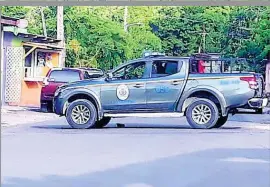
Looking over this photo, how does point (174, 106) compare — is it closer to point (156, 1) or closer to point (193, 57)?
point (193, 57)

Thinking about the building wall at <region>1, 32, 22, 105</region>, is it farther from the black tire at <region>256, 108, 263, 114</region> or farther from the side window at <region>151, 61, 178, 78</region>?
the black tire at <region>256, 108, 263, 114</region>

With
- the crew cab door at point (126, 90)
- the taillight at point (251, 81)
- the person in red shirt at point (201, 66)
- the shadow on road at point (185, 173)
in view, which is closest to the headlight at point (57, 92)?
the crew cab door at point (126, 90)

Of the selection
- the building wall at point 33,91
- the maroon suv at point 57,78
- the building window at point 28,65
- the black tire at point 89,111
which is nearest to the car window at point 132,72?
the maroon suv at point 57,78

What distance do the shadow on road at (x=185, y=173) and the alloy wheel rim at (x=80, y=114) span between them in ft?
0.94

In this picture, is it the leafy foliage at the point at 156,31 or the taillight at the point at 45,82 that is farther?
the taillight at the point at 45,82

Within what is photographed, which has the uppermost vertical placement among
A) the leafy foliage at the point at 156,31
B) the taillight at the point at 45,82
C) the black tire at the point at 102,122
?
the leafy foliage at the point at 156,31

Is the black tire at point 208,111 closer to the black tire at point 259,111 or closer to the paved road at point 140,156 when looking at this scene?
the paved road at point 140,156

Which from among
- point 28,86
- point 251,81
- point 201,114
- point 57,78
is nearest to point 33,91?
point 28,86

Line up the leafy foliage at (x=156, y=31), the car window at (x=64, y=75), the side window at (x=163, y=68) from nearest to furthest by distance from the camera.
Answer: the leafy foliage at (x=156, y=31), the side window at (x=163, y=68), the car window at (x=64, y=75)

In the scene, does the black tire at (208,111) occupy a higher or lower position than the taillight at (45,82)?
lower

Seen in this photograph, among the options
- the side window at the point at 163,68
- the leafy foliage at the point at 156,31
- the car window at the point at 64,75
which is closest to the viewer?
the leafy foliage at the point at 156,31

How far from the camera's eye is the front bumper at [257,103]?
422cm

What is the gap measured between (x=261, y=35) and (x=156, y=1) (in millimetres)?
623

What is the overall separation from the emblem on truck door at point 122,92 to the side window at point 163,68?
17 centimetres
